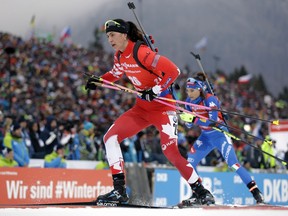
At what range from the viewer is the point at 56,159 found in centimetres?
1215

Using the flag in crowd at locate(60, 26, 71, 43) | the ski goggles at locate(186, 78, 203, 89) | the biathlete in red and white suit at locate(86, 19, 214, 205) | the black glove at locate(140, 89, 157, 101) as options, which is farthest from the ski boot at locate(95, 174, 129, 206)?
the flag in crowd at locate(60, 26, 71, 43)

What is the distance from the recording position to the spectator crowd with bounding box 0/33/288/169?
12805 mm

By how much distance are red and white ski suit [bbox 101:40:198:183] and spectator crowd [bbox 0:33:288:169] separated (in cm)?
97

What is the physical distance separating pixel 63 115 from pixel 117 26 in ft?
34.6

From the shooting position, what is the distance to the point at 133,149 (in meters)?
14.5

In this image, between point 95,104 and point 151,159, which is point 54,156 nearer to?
point 151,159

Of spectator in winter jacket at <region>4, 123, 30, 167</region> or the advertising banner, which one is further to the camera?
spectator in winter jacket at <region>4, 123, 30, 167</region>

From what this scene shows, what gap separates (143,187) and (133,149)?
1568mm

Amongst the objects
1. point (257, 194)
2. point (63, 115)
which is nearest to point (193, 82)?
point (257, 194)

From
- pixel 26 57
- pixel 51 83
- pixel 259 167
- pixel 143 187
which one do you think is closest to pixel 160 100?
pixel 143 187

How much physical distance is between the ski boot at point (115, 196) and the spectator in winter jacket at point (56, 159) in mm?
5643

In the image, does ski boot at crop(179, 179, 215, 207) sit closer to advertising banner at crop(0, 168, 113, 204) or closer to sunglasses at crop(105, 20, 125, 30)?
sunglasses at crop(105, 20, 125, 30)

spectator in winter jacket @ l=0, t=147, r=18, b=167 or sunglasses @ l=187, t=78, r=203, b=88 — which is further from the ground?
sunglasses @ l=187, t=78, r=203, b=88

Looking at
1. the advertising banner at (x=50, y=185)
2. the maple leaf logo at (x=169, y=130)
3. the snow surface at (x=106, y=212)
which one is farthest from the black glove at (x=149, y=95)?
the advertising banner at (x=50, y=185)
